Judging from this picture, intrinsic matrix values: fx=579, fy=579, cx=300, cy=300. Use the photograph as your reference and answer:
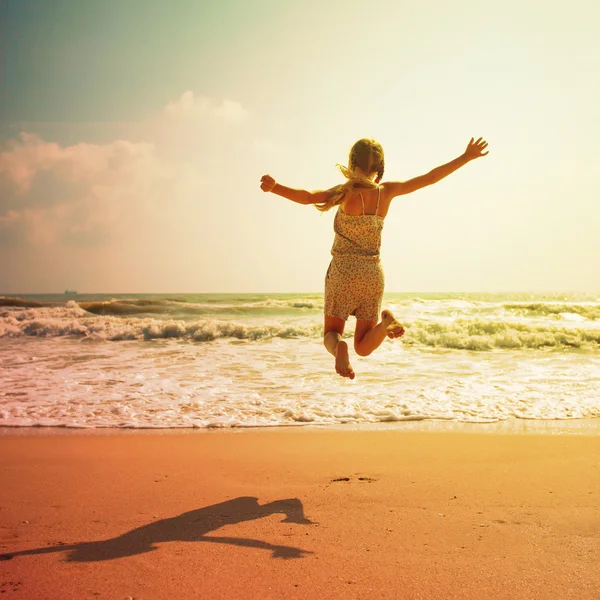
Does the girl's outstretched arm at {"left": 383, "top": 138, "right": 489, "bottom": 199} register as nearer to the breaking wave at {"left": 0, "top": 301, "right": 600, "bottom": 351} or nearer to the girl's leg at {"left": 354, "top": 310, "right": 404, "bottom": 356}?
the girl's leg at {"left": 354, "top": 310, "right": 404, "bottom": 356}

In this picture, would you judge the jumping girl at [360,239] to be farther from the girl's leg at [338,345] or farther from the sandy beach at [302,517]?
the sandy beach at [302,517]

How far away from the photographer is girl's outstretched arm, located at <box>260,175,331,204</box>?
12.7 feet

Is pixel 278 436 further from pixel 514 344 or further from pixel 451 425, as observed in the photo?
pixel 514 344

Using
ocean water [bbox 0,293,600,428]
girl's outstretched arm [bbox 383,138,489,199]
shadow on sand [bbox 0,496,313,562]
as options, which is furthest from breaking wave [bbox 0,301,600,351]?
shadow on sand [bbox 0,496,313,562]

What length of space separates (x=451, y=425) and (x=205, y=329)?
1059 centimetres

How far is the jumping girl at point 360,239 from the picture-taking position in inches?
167

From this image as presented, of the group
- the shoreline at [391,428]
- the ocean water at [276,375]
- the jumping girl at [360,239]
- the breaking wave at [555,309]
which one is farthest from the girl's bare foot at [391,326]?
the breaking wave at [555,309]

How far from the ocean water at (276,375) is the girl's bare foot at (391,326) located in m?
2.55

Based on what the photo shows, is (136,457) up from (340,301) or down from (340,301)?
down

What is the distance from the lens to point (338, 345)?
14.1 feet

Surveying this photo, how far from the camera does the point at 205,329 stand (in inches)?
634

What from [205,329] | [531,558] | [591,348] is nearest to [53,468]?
[531,558]

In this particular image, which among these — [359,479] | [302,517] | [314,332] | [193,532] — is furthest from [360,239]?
[314,332]

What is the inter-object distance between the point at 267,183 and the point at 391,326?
4.58ft
